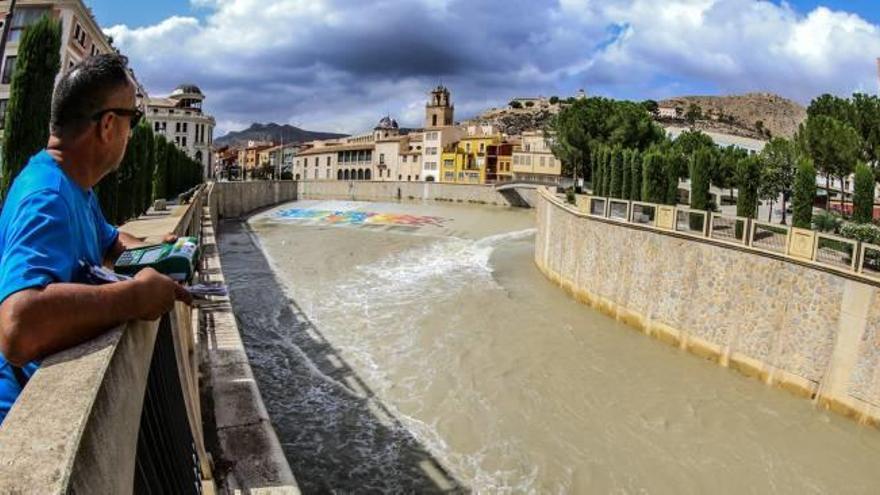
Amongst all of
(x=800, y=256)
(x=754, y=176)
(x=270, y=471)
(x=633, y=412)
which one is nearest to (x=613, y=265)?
(x=754, y=176)

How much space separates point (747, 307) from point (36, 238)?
17.0 metres

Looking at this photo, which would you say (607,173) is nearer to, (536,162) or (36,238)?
(36,238)

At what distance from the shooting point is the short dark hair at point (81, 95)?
214 centimetres

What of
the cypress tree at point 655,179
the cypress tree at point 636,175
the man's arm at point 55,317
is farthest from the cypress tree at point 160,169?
the man's arm at point 55,317

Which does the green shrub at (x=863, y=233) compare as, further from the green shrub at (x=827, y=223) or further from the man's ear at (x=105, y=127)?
the man's ear at (x=105, y=127)

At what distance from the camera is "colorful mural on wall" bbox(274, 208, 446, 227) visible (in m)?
52.1

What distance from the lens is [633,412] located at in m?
12.7

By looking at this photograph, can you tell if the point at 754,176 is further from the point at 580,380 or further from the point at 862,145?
the point at 862,145

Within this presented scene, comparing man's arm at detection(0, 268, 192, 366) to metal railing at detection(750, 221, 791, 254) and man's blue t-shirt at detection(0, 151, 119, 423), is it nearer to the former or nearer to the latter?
man's blue t-shirt at detection(0, 151, 119, 423)

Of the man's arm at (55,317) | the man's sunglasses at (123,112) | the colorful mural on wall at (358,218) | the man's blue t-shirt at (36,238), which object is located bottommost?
the colorful mural on wall at (358,218)

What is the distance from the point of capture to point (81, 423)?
1382mm

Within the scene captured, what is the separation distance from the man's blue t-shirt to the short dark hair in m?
0.24

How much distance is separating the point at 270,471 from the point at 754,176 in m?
19.6

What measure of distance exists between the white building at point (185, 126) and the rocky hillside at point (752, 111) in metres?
94.9
